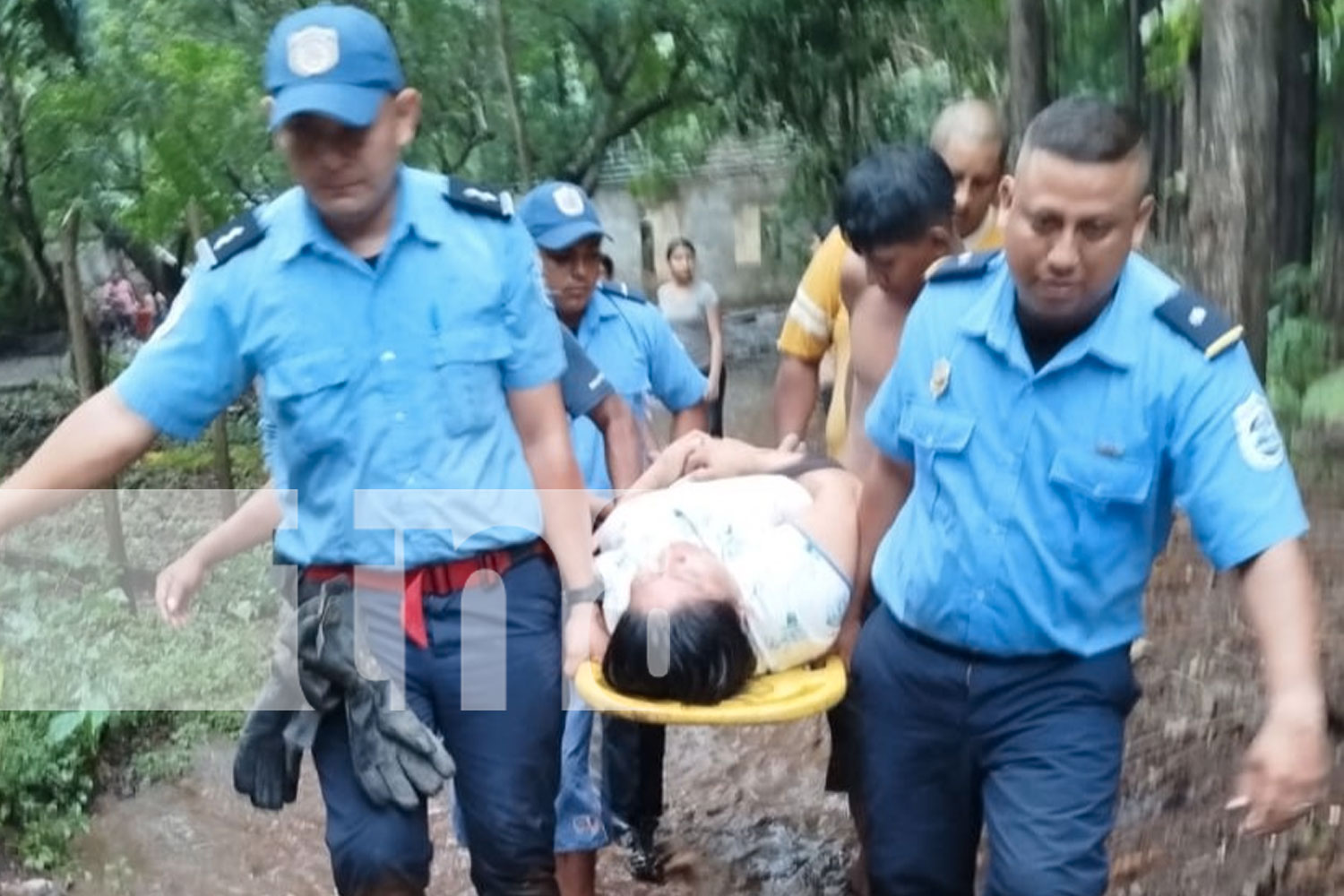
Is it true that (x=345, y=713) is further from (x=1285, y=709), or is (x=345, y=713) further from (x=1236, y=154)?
(x=1236, y=154)

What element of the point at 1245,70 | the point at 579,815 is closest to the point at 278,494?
the point at 579,815

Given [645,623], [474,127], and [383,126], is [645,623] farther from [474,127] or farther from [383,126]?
[474,127]

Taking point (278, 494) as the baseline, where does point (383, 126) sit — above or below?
above

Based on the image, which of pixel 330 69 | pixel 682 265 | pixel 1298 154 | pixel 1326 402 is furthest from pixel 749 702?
pixel 1298 154

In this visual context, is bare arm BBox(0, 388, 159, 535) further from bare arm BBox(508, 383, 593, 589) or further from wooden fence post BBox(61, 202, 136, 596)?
wooden fence post BBox(61, 202, 136, 596)

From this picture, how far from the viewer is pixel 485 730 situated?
3.14 metres

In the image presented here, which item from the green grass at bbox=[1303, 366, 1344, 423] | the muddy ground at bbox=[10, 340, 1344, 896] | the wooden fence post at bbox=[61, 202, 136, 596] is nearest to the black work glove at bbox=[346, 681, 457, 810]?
the muddy ground at bbox=[10, 340, 1344, 896]

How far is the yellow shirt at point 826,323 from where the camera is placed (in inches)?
170

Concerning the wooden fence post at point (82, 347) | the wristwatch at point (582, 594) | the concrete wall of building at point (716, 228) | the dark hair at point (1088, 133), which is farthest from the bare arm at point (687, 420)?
the concrete wall of building at point (716, 228)

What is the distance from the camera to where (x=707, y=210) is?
3155cm

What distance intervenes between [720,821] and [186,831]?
1.96 metres

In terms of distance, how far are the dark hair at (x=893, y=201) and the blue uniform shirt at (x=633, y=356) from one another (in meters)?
0.96

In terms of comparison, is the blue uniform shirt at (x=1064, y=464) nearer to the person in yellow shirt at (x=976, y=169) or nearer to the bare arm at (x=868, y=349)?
the bare arm at (x=868, y=349)

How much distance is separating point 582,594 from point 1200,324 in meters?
1.28
